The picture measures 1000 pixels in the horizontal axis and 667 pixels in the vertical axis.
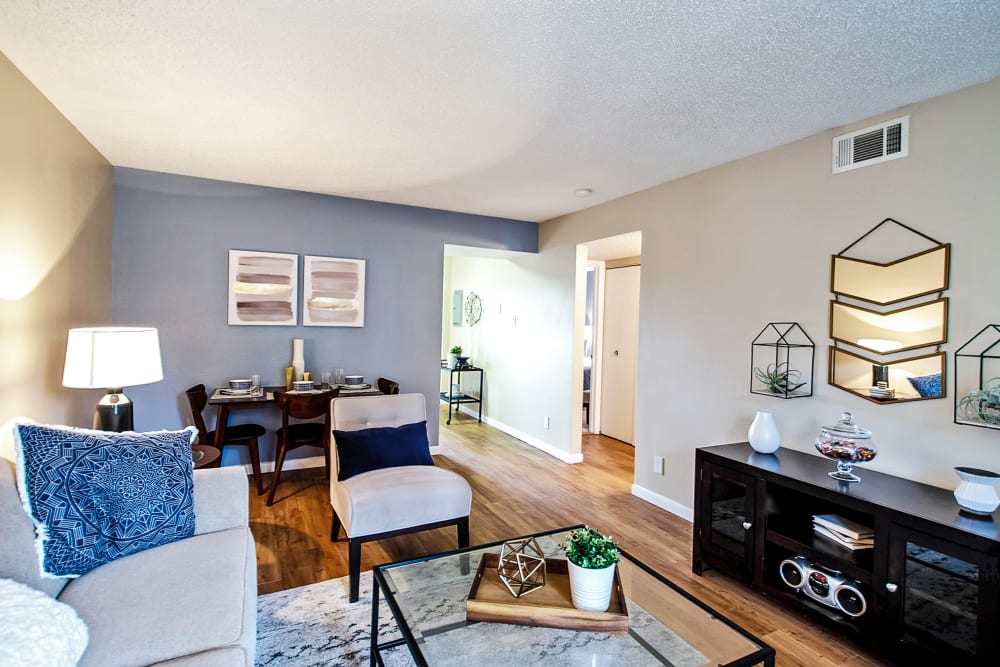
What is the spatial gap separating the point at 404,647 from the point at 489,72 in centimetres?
239

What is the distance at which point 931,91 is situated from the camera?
2221 mm

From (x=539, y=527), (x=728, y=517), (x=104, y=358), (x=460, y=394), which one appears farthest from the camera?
(x=460, y=394)

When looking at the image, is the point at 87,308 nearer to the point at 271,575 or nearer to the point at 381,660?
the point at 271,575

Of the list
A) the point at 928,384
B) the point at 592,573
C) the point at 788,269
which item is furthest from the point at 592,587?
the point at 788,269

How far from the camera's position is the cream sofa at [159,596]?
4.30 feet

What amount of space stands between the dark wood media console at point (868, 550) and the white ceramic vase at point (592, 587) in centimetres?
120

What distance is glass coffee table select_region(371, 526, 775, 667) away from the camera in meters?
1.43

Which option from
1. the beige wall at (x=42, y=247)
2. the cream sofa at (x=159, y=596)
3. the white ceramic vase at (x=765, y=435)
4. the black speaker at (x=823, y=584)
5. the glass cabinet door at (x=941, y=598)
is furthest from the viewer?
the white ceramic vase at (x=765, y=435)

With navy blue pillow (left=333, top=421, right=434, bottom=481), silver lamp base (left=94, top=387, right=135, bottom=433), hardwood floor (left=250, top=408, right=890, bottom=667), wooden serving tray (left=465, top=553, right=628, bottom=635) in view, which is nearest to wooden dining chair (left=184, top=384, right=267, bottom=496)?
hardwood floor (left=250, top=408, right=890, bottom=667)

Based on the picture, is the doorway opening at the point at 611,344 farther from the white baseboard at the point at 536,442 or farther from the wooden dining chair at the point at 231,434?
the wooden dining chair at the point at 231,434

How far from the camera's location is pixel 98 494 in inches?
67.4

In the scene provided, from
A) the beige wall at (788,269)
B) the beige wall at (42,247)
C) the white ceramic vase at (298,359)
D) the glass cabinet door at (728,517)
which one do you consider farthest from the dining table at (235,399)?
the glass cabinet door at (728,517)

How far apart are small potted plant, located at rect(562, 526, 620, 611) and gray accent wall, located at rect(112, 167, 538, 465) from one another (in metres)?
3.37

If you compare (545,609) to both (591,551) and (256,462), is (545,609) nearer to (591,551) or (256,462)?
(591,551)
